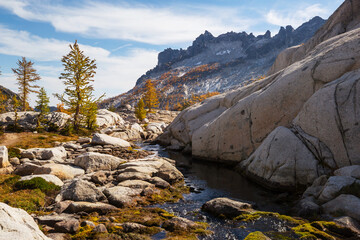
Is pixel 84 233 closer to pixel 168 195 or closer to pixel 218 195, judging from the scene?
pixel 168 195

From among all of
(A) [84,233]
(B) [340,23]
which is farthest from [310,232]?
(B) [340,23]

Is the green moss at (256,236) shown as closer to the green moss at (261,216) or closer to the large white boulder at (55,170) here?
the green moss at (261,216)

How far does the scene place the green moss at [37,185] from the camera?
1293 cm

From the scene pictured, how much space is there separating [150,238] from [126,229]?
106cm

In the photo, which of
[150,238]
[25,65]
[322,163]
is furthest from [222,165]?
[25,65]

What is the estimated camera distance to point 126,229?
9289 mm

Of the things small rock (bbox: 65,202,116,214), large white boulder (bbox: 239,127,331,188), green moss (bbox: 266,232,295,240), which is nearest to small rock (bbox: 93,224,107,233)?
small rock (bbox: 65,202,116,214)

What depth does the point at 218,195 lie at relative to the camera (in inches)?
595

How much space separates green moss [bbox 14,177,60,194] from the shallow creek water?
649cm

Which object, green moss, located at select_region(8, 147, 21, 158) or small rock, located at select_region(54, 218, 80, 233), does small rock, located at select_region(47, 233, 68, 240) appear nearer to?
small rock, located at select_region(54, 218, 80, 233)

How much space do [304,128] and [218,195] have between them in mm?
7706

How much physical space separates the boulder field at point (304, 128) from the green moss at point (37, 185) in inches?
541

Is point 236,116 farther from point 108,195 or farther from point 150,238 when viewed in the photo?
point 150,238

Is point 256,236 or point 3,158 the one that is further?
point 3,158
